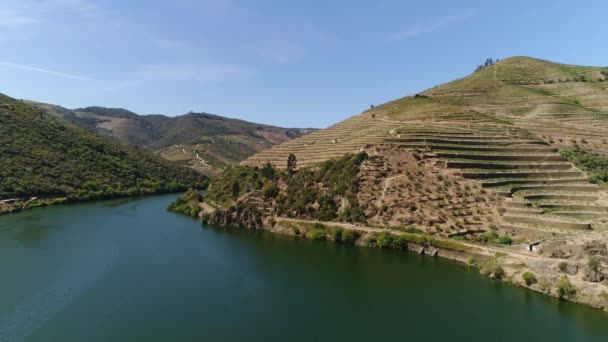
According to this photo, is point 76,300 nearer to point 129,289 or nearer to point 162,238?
Answer: point 129,289

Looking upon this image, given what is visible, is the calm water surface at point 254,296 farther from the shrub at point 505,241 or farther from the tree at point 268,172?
the tree at point 268,172

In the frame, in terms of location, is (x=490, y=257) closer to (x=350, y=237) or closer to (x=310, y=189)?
(x=350, y=237)

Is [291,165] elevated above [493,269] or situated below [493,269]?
above

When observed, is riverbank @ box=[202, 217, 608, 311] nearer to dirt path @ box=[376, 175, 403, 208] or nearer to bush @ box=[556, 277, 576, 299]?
bush @ box=[556, 277, 576, 299]

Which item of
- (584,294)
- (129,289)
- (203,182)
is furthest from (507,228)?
(203,182)

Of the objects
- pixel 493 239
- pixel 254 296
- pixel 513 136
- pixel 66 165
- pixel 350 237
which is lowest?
pixel 254 296

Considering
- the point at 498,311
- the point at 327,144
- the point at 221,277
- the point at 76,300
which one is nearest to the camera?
the point at 498,311

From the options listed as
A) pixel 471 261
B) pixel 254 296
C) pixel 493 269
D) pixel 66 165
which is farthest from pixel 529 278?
pixel 66 165
